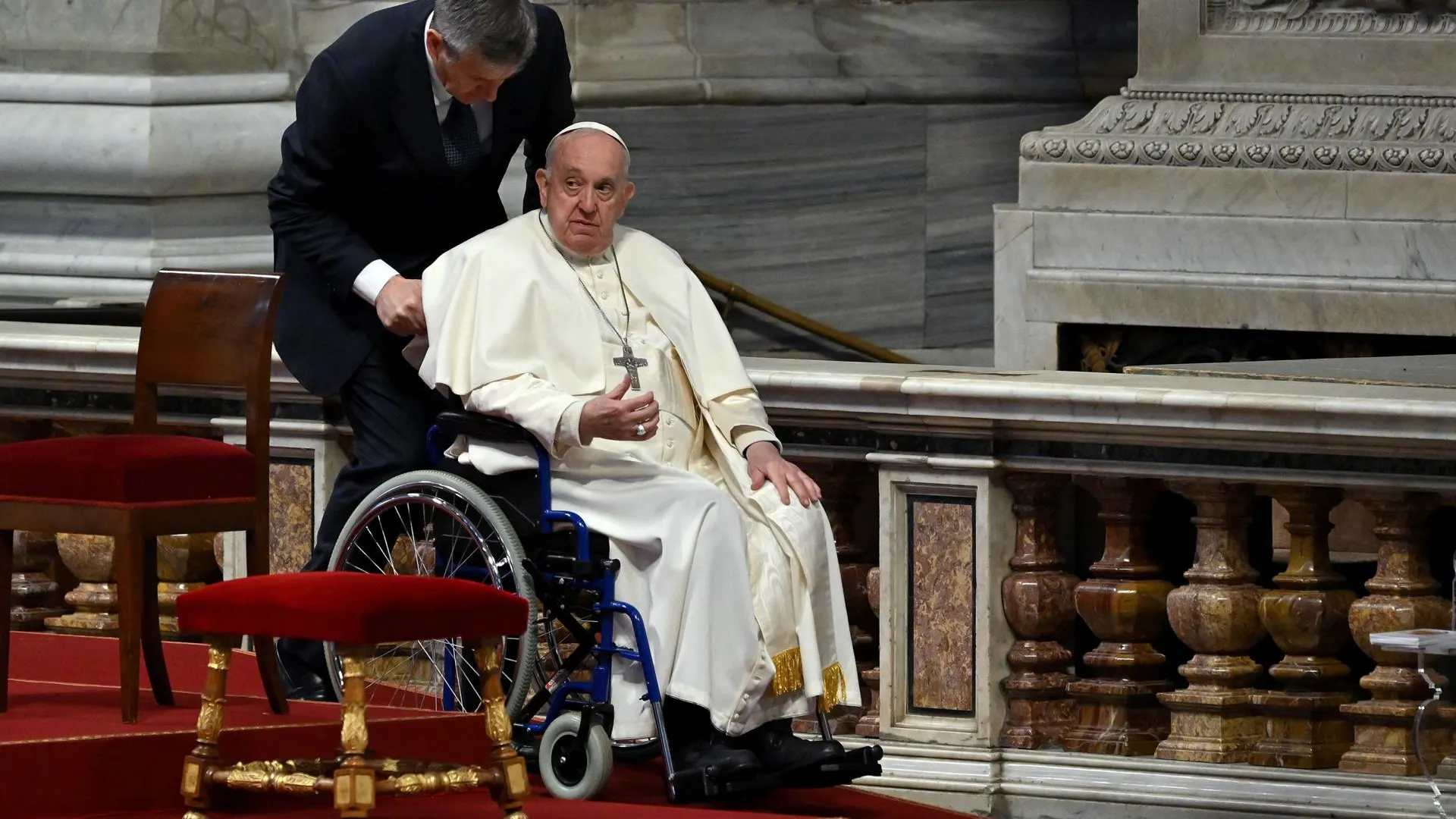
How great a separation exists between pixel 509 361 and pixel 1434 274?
3711mm

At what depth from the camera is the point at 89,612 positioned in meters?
6.96

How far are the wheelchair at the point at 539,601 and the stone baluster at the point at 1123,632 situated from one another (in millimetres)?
677

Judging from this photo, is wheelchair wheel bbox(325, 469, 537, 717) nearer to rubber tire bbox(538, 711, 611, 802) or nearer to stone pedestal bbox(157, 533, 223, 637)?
rubber tire bbox(538, 711, 611, 802)

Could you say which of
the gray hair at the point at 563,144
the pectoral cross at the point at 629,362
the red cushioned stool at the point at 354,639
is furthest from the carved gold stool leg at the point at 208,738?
the gray hair at the point at 563,144

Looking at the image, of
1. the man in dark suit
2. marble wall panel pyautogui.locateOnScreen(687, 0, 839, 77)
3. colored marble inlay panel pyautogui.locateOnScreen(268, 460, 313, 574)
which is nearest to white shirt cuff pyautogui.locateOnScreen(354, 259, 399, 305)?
the man in dark suit

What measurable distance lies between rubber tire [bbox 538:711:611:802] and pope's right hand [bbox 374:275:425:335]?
86cm

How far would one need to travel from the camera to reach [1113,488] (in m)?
6.03

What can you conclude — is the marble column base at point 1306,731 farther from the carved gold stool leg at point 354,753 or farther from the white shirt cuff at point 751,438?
the carved gold stool leg at point 354,753

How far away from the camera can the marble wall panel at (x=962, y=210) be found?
10.1 metres

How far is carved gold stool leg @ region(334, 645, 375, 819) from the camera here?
4.93 m

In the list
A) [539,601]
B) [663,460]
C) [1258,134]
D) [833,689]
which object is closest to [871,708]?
[833,689]

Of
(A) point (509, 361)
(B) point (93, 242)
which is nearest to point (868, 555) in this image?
(A) point (509, 361)

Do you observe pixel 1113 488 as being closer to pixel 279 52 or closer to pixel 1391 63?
pixel 1391 63

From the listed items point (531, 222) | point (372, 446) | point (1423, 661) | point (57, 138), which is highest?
point (57, 138)
